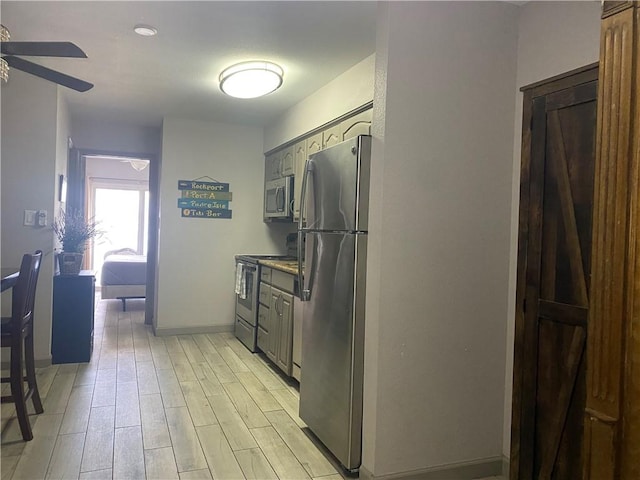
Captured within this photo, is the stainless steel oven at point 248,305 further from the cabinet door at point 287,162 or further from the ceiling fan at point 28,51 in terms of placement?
the ceiling fan at point 28,51

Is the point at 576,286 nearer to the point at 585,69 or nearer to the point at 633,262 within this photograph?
the point at 585,69

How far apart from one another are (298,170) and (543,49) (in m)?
2.62

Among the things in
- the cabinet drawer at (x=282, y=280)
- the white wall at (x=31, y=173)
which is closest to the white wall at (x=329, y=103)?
the cabinet drawer at (x=282, y=280)

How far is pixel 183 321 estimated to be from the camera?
5.27 meters

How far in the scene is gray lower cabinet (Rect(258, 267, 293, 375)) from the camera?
3.72 m

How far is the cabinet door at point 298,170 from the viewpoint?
4.38m

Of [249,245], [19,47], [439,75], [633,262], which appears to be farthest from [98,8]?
[249,245]

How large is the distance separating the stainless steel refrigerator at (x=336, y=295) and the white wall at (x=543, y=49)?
2.59 feet

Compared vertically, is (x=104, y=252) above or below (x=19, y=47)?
below

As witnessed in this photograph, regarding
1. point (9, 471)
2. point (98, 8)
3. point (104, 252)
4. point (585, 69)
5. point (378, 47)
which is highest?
point (98, 8)

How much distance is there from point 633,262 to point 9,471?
2.77 m

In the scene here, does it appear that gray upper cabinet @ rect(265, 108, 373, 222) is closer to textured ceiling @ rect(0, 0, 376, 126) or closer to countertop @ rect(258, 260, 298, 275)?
textured ceiling @ rect(0, 0, 376, 126)

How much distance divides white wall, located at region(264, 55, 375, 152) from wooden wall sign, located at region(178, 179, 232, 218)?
0.88m

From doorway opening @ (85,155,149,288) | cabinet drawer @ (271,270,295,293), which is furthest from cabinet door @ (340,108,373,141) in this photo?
doorway opening @ (85,155,149,288)
